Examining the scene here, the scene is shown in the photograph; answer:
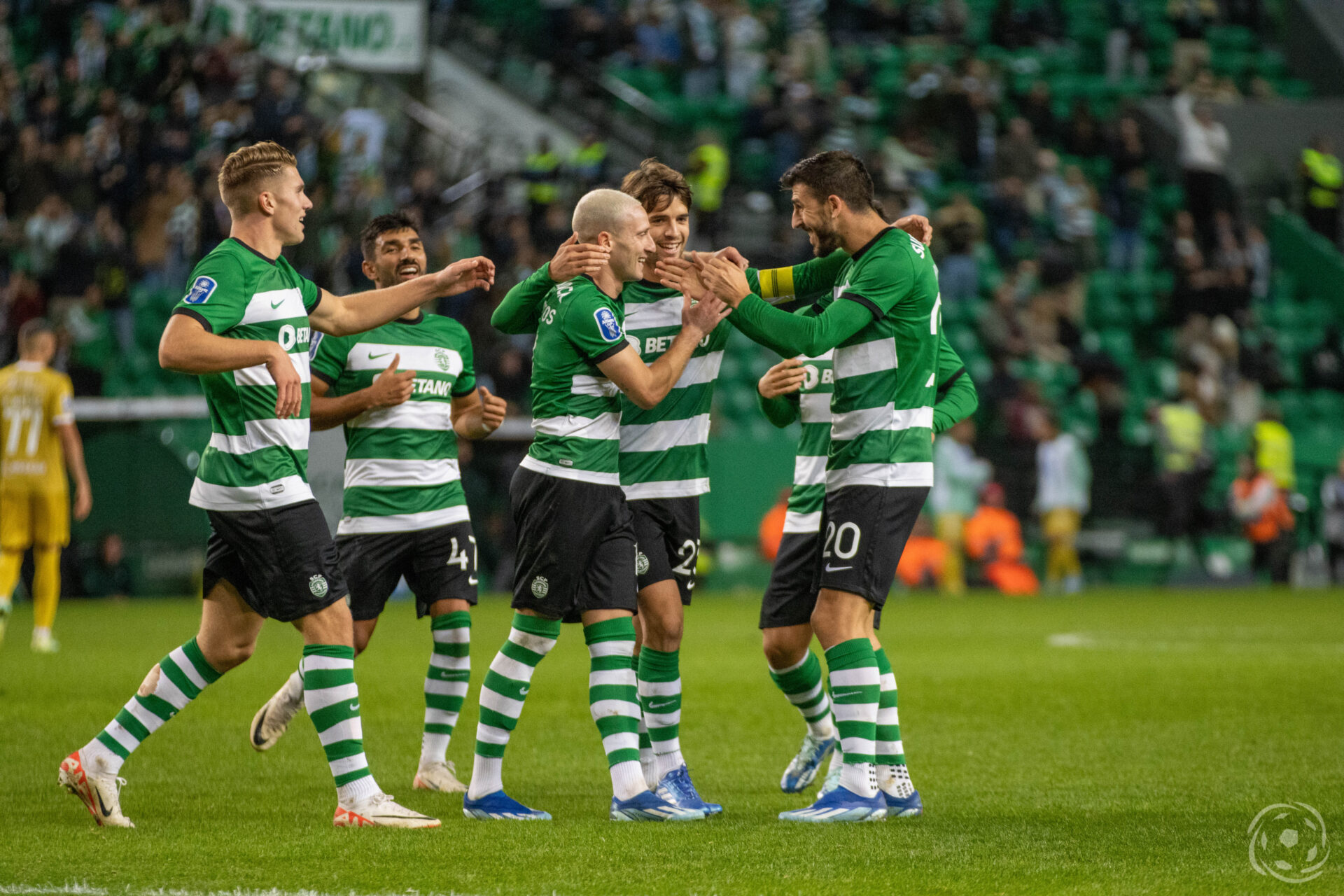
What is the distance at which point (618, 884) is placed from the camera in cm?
454

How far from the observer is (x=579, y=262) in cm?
574

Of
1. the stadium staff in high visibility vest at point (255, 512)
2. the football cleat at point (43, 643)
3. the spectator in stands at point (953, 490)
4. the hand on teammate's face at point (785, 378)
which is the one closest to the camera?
the stadium staff in high visibility vest at point (255, 512)

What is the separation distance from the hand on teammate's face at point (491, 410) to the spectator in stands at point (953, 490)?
12366 millimetres

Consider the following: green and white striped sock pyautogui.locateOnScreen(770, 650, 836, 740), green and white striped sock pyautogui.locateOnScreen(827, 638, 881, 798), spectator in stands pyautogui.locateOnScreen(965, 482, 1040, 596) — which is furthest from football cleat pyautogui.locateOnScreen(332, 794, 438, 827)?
spectator in stands pyautogui.locateOnScreen(965, 482, 1040, 596)

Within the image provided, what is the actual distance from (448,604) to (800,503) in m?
1.49

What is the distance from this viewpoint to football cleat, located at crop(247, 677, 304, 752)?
655 cm

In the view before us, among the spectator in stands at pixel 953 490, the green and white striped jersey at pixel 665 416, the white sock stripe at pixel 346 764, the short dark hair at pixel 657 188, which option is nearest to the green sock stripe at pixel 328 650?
the white sock stripe at pixel 346 764

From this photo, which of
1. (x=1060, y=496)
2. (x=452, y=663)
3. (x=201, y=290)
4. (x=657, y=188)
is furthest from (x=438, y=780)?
(x=1060, y=496)

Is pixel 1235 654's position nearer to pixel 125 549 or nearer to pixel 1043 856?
pixel 1043 856

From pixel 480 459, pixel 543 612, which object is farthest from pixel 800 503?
pixel 480 459

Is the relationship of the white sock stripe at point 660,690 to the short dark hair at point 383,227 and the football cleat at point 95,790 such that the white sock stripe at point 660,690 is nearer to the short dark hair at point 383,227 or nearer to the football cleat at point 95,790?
the football cleat at point 95,790

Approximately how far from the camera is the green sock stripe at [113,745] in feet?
18.5

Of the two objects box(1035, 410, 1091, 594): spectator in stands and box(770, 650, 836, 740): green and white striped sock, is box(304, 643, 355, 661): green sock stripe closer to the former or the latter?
box(770, 650, 836, 740): green and white striped sock

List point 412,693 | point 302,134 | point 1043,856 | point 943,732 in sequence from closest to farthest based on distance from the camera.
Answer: point 1043,856
point 943,732
point 412,693
point 302,134
